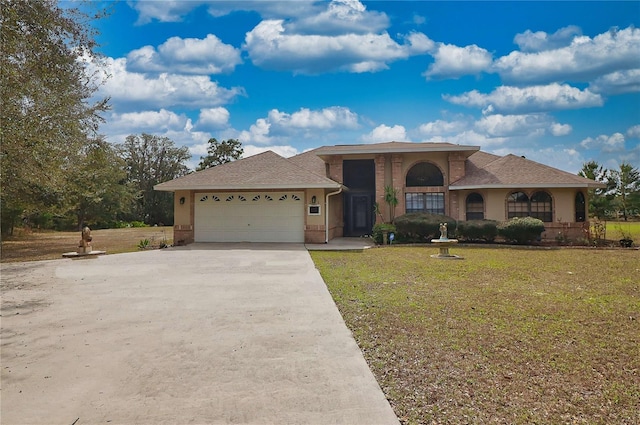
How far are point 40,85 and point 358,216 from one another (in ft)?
55.4

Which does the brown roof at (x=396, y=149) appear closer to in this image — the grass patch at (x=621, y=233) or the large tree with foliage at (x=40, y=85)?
the grass patch at (x=621, y=233)

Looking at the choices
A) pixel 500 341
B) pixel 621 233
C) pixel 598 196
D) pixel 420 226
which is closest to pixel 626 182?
pixel 598 196

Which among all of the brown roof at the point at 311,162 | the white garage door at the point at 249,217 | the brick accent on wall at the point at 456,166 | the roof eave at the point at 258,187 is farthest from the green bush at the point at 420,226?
the brown roof at the point at 311,162

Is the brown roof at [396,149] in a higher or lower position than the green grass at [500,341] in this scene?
higher

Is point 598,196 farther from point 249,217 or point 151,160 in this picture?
point 151,160

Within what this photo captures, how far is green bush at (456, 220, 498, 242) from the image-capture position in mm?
18531

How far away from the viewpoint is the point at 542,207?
2003cm

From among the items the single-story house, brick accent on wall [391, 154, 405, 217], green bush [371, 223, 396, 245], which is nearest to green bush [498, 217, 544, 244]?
the single-story house

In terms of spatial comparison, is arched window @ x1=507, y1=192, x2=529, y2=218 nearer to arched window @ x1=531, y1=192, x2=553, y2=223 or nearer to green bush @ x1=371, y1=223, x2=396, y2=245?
arched window @ x1=531, y1=192, x2=553, y2=223

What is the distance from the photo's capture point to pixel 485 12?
524 inches

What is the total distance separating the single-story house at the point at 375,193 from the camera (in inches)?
750

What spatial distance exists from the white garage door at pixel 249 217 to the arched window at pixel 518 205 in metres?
9.75

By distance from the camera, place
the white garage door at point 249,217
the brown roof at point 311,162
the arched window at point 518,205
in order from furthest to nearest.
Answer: the brown roof at point 311,162, the arched window at point 518,205, the white garage door at point 249,217

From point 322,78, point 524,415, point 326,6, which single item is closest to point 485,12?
point 326,6
